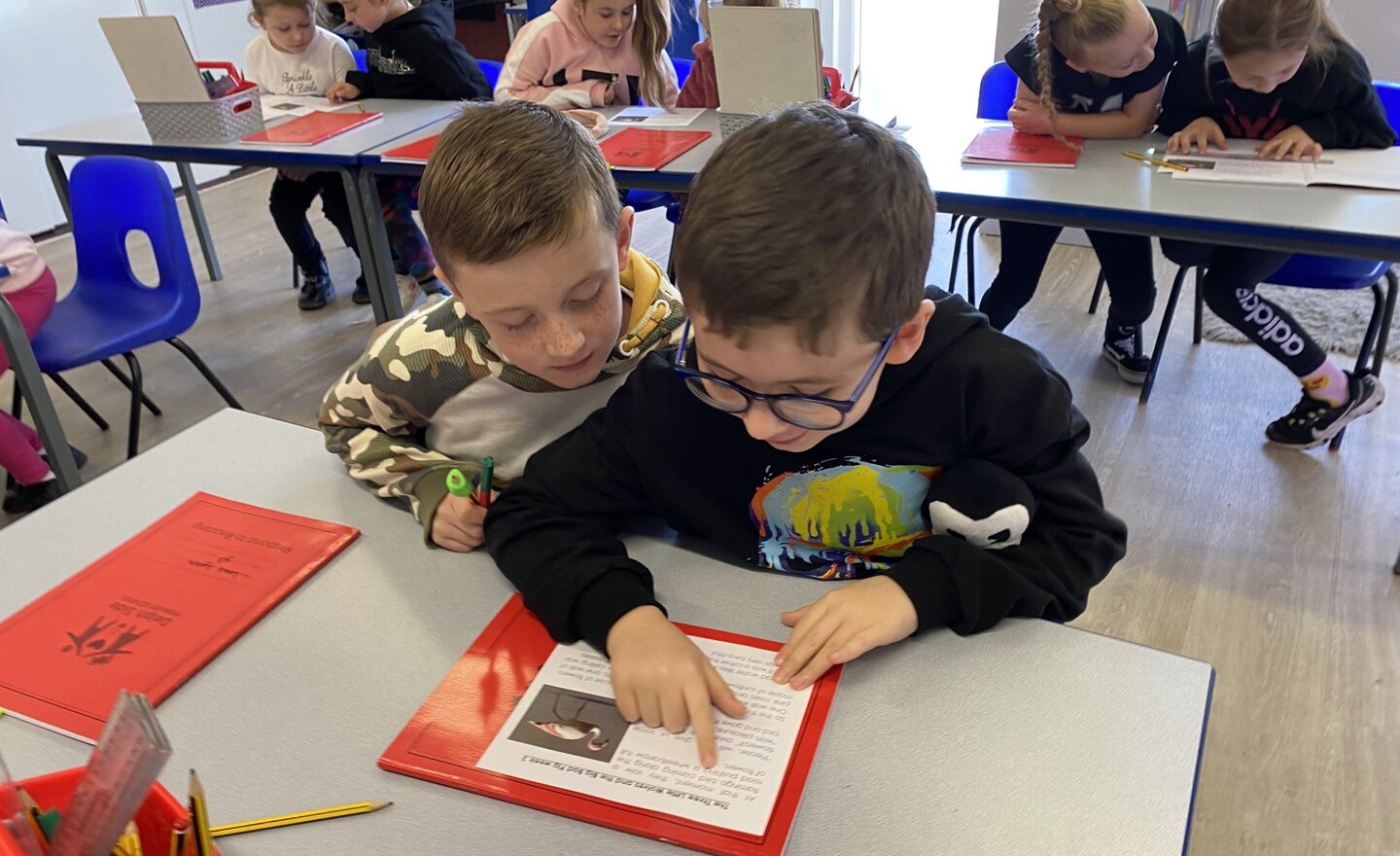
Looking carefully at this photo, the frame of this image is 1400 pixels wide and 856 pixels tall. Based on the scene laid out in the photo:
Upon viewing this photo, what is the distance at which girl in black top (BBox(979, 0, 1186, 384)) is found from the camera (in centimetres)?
201

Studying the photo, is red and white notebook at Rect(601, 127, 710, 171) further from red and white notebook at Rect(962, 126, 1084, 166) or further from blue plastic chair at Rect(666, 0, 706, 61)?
blue plastic chair at Rect(666, 0, 706, 61)

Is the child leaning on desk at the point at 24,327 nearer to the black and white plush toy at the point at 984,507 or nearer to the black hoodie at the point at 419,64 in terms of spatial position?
the black hoodie at the point at 419,64

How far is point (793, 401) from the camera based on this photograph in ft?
2.48

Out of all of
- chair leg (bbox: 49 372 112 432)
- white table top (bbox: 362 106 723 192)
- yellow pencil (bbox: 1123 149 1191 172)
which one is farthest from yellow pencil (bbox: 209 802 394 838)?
chair leg (bbox: 49 372 112 432)

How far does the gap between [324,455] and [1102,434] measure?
1.88 meters

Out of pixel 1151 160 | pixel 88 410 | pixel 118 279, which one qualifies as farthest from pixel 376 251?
pixel 1151 160

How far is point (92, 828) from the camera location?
20.5 inches

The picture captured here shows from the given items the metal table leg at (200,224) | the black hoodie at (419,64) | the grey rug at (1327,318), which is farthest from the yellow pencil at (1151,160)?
the metal table leg at (200,224)

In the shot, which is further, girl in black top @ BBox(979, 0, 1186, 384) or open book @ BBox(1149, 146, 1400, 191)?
girl in black top @ BBox(979, 0, 1186, 384)

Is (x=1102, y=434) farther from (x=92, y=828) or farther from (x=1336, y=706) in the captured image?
(x=92, y=828)

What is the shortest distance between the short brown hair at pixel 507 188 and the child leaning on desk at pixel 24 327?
159 cm

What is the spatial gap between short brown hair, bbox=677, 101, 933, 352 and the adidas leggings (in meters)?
1.80

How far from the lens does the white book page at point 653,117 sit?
242cm

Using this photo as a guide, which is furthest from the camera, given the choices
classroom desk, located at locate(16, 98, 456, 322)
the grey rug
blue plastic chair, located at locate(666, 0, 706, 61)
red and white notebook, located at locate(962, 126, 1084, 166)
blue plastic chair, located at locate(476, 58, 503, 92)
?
blue plastic chair, located at locate(666, 0, 706, 61)
